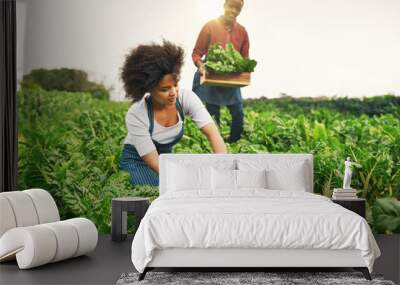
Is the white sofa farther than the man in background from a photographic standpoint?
No

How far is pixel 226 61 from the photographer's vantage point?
7.84m

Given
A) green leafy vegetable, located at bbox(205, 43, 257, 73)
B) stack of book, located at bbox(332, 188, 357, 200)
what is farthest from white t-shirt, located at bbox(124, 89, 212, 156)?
stack of book, located at bbox(332, 188, 357, 200)

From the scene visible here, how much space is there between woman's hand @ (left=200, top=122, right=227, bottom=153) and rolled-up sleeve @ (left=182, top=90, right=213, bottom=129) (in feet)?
0.17

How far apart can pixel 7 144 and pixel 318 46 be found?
3700mm

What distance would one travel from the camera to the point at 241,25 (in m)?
7.89

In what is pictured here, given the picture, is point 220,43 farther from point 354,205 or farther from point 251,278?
point 251,278

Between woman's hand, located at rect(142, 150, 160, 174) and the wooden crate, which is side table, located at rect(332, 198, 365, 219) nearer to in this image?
the wooden crate

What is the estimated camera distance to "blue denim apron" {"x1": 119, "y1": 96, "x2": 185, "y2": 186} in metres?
7.86

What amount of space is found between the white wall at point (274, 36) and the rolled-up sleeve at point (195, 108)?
0.42 ft

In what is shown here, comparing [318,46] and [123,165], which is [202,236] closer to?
[123,165]

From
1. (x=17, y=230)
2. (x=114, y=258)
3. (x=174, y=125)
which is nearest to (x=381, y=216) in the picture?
(x=174, y=125)

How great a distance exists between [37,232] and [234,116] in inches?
123

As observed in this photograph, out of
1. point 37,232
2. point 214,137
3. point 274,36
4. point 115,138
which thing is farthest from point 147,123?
point 37,232

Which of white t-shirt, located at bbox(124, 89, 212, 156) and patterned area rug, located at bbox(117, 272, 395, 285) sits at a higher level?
white t-shirt, located at bbox(124, 89, 212, 156)
